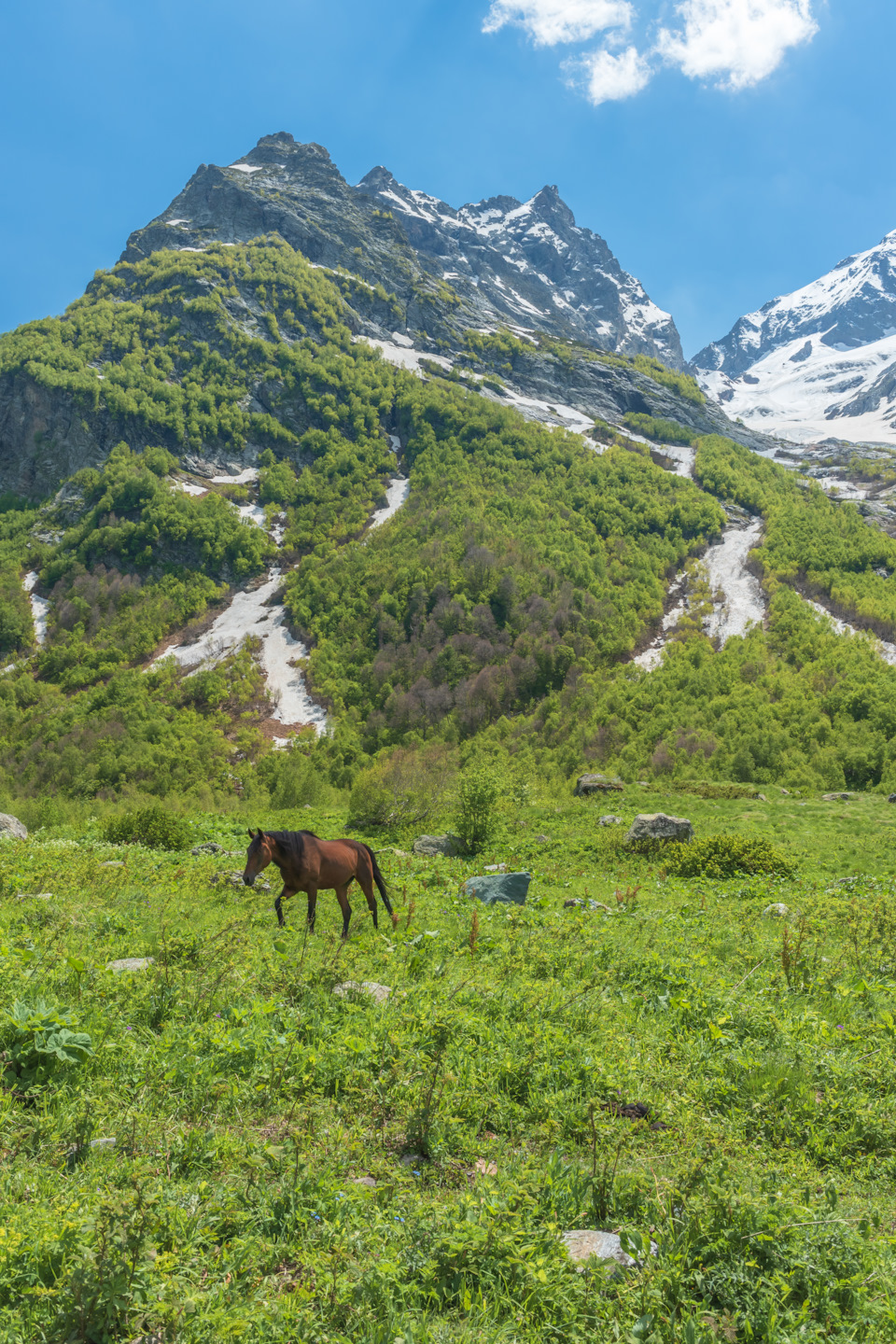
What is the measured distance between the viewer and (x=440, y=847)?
25.0 metres

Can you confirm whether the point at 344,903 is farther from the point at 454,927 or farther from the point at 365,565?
the point at 365,565

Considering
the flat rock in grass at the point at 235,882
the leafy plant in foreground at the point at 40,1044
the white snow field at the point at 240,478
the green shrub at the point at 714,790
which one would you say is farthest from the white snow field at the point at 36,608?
the leafy plant in foreground at the point at 40,1044

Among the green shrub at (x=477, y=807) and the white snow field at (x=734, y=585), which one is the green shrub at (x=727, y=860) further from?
the white snow field at (x=734, y=585)

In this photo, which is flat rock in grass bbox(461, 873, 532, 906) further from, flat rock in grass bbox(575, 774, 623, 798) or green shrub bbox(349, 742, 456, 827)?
flat rock in grass bbox(575, 774, 623, 798)

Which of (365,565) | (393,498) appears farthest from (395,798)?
(393,498)

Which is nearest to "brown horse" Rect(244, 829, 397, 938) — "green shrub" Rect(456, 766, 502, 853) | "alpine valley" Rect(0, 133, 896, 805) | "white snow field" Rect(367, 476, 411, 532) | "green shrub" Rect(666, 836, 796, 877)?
"green shrub" Rect(666, 836, 796, 877)

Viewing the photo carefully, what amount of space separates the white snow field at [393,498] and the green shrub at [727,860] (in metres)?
89.2

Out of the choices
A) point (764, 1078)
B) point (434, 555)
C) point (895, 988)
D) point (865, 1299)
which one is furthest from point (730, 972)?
point (434, 555)

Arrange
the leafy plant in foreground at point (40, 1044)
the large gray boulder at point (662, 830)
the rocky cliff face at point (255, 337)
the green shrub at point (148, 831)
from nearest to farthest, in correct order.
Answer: the leafy plant in foreground at point (40, 1044) < the large gray boulder at point (662, 830) < the green shrub at point (148, 831) < the rocky cliff face at point (255, 337)

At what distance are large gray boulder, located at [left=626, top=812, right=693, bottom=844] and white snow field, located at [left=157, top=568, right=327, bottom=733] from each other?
50.2m

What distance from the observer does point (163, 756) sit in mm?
57000

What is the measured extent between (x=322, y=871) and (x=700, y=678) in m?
53.7

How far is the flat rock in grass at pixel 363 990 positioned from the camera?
6582 mm

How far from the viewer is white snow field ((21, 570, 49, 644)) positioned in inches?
3273
